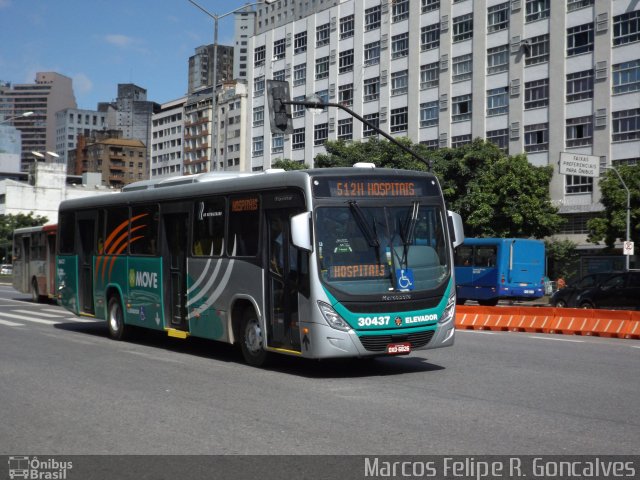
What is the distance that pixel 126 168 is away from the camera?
177125 mm

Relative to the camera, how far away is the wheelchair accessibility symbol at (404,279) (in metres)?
11.8

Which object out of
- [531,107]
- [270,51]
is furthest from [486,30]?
[270,51]

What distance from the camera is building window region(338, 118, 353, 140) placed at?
7294 cm

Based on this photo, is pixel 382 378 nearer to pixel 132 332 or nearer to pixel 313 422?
pixel 313 422

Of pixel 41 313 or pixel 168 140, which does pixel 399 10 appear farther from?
pixel 168 140

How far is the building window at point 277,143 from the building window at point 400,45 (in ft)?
52.3

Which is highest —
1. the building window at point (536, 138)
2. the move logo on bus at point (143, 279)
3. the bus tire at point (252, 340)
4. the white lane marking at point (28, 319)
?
the building window at point (536, 138)

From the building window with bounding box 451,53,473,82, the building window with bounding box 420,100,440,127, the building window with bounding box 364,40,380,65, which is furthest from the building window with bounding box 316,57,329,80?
the building window with bounding box 451,53,473,82

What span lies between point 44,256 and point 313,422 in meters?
25.3

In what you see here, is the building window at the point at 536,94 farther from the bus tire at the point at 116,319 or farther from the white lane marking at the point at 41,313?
the bus tire at the point at 116,319

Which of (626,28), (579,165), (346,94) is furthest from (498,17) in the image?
(579,165)

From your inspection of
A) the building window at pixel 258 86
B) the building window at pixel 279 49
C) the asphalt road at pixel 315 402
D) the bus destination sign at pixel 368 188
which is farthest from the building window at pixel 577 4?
the bus destination sign at pixel 368 188

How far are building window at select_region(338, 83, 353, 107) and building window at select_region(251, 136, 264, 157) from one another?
13254mm

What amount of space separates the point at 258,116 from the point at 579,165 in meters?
54.9
